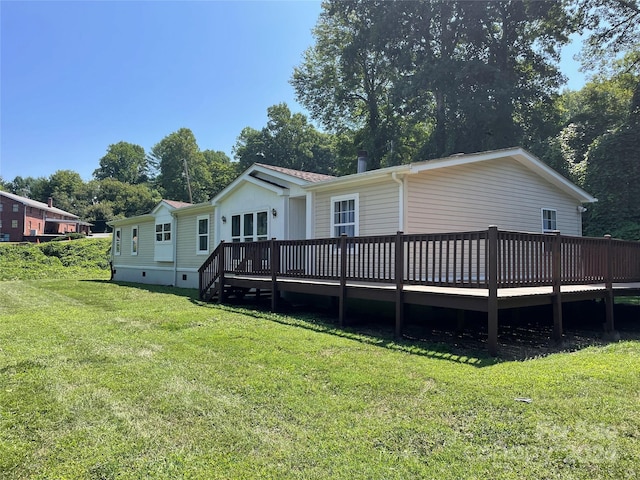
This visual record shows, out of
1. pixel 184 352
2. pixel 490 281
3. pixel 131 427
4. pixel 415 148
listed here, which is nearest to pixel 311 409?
pixel 131 427

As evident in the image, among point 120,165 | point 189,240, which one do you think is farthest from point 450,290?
point 120,165

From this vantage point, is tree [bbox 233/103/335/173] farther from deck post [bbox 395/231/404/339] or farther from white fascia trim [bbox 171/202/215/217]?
deck post [bbox 395/231/404/339]

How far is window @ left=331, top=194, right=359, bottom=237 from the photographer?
10.6 metres

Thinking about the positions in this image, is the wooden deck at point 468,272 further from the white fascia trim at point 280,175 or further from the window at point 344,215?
the white fascia trim at point 280,175

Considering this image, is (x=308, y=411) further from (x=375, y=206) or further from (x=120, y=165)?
(x=120, y=165)

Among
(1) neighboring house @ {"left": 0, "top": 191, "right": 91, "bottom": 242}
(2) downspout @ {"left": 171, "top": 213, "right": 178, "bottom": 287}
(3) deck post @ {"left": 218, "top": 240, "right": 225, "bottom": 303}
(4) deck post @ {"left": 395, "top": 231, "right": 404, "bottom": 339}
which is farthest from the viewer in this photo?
(1) neighboring house @ {"left": 0, "top": 191, "right": 91, "bottom": 242}

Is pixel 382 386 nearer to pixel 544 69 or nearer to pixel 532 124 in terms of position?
pixel 532 124

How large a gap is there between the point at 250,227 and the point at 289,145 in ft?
120

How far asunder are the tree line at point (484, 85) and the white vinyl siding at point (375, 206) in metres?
11.1

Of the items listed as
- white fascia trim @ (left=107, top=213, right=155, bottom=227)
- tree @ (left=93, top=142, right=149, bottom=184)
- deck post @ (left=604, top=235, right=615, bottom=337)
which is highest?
tree @ (left=93, top=142, right=149, bottom=184)

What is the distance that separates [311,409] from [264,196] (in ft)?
32.2

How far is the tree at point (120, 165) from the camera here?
257ft

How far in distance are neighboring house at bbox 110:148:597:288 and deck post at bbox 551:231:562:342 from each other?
10.4ft

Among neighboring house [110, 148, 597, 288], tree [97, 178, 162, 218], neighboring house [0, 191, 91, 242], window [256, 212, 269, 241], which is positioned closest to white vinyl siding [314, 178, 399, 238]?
neighboring house [110, 148, 597, 288]
